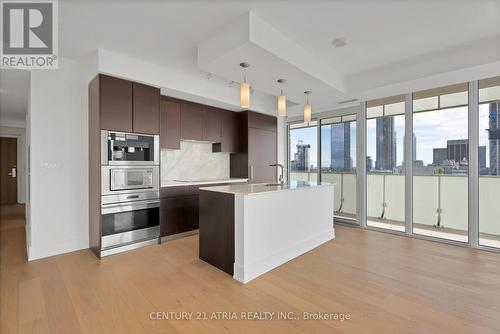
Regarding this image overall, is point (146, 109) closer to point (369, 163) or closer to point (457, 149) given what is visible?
point (369, 163)

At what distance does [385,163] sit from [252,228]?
3.30m

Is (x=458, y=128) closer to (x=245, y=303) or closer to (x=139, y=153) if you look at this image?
(x=245, y=303)

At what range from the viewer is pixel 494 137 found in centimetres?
341

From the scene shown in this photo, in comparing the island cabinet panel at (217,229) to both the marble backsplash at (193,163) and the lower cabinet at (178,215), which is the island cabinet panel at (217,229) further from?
the marble backsplash at (193,163)

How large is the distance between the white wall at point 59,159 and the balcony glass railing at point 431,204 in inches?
189

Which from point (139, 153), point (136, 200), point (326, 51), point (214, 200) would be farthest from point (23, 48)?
point (326, 51)

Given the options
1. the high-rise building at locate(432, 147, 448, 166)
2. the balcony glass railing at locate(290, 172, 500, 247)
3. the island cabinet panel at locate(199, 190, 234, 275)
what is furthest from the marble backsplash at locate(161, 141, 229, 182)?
the high-rise building at locate(432, 147, 448, 166)

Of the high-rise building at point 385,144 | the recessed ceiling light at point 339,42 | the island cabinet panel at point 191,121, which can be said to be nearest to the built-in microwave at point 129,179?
the island cabinet panel at point 191,121

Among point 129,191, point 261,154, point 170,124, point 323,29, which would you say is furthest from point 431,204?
point 129,191

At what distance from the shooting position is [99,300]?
2.13m

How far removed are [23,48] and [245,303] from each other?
12.7 ft

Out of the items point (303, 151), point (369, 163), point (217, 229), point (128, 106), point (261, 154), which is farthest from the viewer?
point (303, 151)

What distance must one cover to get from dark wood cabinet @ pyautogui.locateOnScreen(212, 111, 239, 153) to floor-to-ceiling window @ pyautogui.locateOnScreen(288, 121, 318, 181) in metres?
1.62

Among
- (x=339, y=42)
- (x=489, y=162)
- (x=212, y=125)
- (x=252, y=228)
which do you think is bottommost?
(x=252, y=228)
